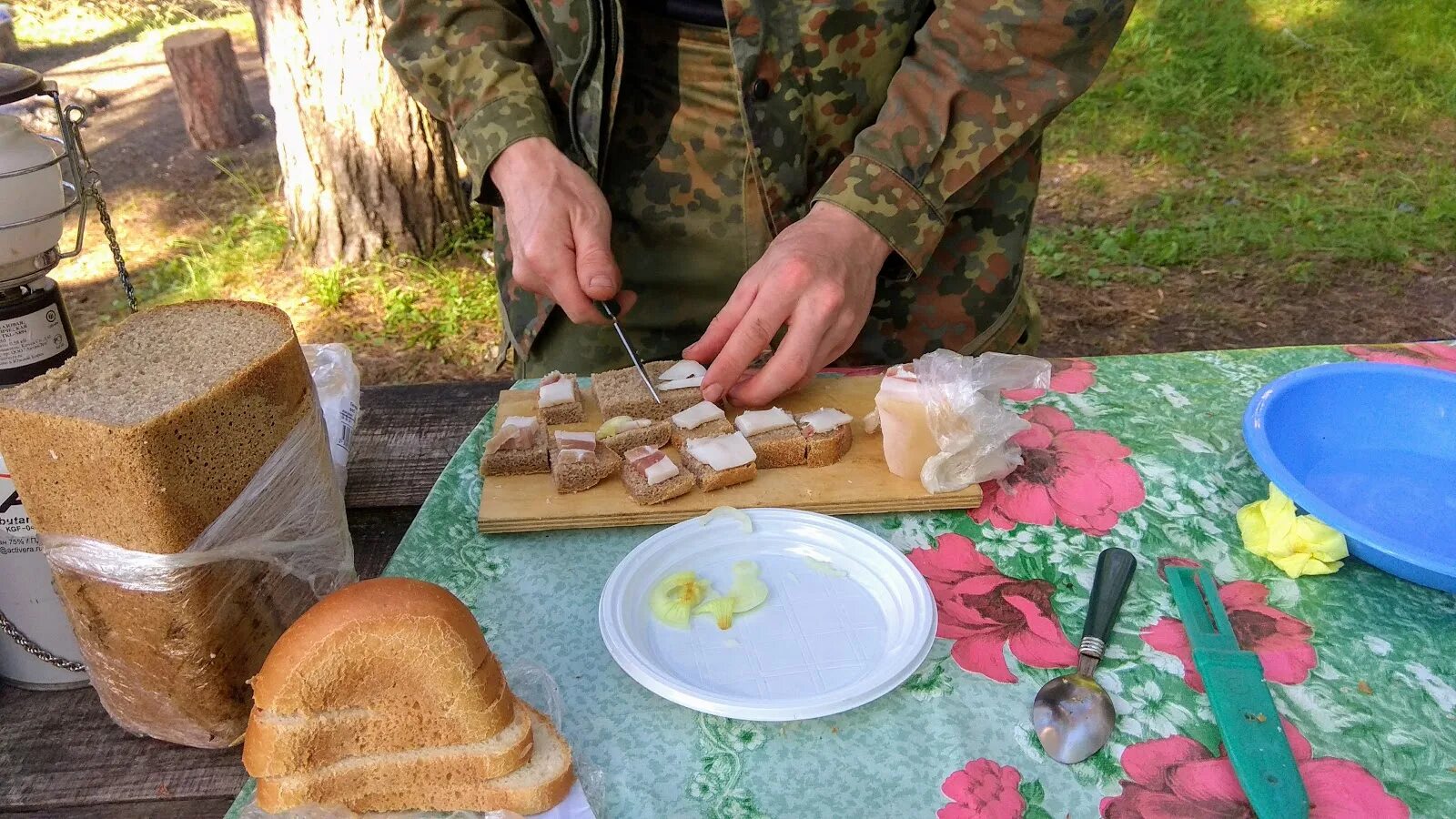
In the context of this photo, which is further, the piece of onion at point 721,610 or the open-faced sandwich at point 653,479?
the open-faced sandwich at point 653,479

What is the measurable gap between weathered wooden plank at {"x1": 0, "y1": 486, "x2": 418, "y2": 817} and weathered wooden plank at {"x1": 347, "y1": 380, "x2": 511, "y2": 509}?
22.7 inches

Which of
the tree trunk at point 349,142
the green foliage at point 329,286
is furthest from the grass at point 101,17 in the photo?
the green foliage at point 329,286

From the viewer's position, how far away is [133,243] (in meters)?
5.39

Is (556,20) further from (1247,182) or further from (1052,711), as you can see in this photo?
(1247,182)

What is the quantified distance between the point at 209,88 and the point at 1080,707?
6.62 meters

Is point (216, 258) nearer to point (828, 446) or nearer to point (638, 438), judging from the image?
point (638, 438)

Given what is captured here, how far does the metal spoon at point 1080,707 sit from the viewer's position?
45.4 inches

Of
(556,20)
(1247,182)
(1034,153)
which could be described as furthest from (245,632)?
(1247,182)

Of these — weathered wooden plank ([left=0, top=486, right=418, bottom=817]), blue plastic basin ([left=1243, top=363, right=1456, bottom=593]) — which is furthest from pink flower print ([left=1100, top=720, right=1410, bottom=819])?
weathered wooden plank ([left=0, top=486, right=418, bottom=817])

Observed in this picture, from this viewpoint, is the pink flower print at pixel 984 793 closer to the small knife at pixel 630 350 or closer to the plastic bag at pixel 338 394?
the small knife at pixel 630 350

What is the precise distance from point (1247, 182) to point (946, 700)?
212 inches

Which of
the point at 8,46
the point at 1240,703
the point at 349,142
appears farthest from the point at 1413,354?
the point at 8,46

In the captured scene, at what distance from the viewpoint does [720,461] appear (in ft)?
5.46

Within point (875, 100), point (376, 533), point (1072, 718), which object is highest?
point (875, 100)
